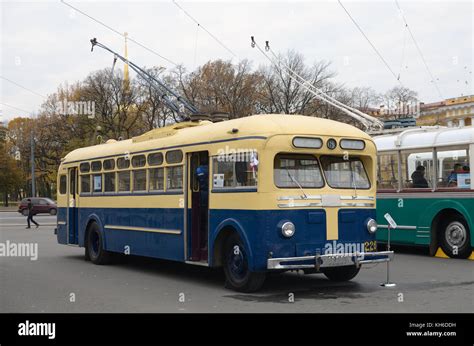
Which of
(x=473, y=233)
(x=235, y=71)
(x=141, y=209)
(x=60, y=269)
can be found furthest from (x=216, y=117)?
(x=235, y=71)

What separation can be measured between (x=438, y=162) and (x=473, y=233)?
202 centimetres

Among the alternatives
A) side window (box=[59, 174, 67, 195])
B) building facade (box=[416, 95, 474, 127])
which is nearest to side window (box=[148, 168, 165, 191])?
side window (box=[59, 174, 67, 195])

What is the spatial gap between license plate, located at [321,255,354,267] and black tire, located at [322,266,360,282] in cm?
130

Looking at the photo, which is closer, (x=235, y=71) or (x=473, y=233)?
(x=473, y=233)

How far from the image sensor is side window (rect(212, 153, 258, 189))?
10.9 m

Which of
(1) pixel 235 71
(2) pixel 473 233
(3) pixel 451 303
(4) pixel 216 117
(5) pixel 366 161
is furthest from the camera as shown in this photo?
(1) pixel 235 71

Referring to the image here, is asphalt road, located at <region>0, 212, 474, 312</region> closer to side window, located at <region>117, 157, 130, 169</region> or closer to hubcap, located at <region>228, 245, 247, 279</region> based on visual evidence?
hubcap, located at <region>228, 245, 247, 279</region>

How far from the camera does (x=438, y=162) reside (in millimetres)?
16547

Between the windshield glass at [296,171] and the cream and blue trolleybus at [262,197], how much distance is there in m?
0.02

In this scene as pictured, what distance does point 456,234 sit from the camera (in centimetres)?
1612

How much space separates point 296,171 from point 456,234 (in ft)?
21.8

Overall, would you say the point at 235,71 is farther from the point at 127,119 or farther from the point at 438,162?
the point at 438,162

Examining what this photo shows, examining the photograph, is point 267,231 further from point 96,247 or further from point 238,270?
point 96,247
